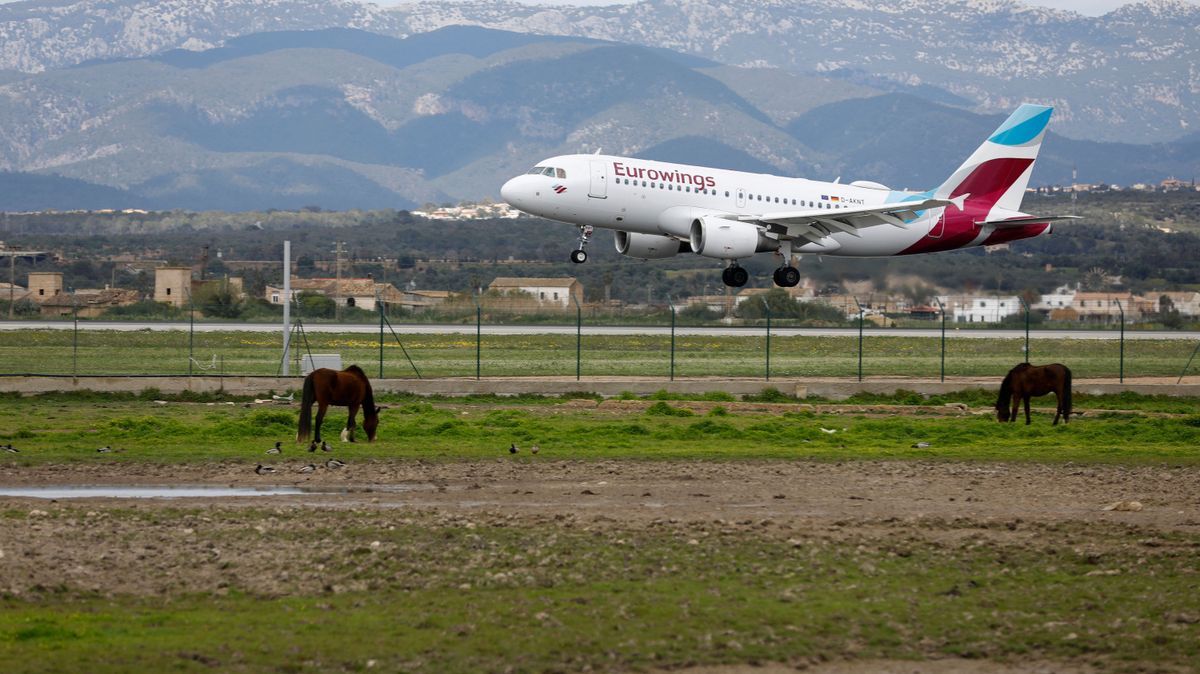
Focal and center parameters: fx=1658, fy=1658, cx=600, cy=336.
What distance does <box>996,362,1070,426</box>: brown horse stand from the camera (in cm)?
3086

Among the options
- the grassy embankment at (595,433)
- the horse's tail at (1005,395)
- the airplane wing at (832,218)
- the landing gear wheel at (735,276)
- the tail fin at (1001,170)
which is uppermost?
the tail fin at (1001,170)

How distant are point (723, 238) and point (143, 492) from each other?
1070 inches

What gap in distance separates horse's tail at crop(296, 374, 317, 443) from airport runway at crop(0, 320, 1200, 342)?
3354cm

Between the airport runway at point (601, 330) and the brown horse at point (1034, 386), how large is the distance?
2757 cm

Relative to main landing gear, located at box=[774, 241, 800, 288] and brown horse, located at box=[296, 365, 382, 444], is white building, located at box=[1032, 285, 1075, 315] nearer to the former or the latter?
main landing gear, located at box=[774, 241, 800, 288]

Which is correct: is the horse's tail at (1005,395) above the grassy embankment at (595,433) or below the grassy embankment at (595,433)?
above

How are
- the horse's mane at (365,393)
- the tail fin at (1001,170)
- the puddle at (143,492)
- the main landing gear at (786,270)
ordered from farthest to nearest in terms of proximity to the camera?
the tail fin at (1001,170) < the main landing gear at (786,270) < the horse's mane at (365,393) < the puddle at (143,492)

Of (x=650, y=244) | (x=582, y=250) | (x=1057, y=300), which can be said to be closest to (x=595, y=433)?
(x=582, y=250)

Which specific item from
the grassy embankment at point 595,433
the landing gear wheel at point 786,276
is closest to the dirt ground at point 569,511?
the grassy embankment at point 595,433

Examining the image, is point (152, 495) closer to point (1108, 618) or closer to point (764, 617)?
point (764, 617)

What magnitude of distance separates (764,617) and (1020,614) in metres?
2.29

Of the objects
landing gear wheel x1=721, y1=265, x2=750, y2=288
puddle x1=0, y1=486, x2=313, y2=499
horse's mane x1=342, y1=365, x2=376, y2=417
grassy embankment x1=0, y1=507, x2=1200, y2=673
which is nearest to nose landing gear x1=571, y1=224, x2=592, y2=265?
landing gear wheel x1=721, y1=265, x2=750, y2=288

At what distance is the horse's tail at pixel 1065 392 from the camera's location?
30889 millimetres

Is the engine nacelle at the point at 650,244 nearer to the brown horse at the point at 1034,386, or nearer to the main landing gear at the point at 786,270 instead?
the main landing gear at the point at 786,270
